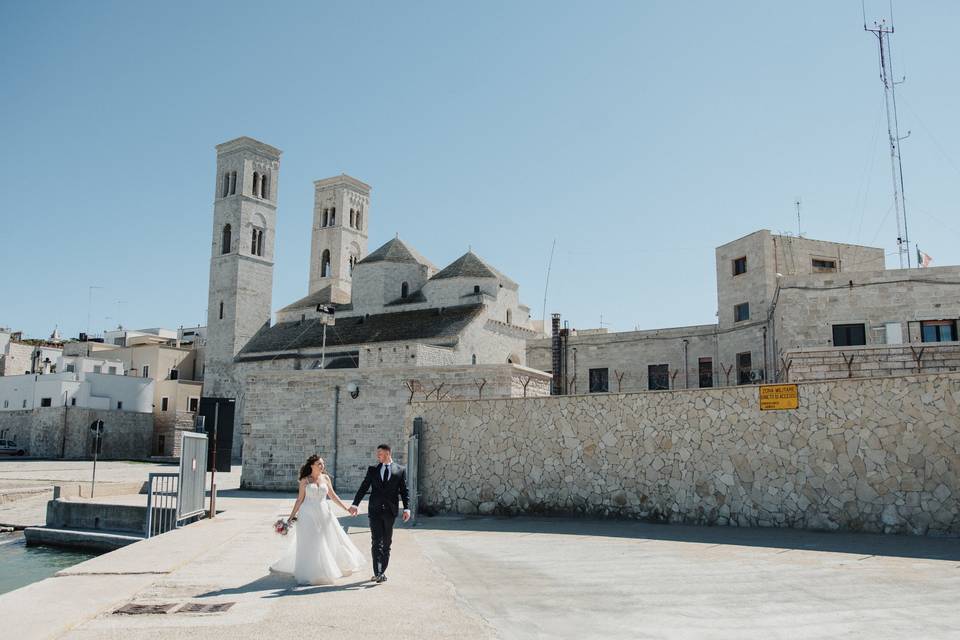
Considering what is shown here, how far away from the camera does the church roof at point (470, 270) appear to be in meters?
47.9

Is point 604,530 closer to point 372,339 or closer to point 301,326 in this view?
point 372,339

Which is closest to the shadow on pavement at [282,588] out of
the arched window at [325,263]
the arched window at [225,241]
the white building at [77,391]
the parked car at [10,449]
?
the white building at [77,391]

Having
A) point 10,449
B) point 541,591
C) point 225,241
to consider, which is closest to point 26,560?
point 541,591

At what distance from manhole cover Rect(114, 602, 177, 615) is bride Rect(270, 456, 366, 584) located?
1.45 metres

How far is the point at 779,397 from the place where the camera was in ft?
44.9

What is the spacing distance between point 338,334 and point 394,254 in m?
7.44

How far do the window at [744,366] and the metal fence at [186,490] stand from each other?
24.5 m

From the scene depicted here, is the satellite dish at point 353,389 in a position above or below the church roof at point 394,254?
below

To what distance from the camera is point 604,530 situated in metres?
13.7

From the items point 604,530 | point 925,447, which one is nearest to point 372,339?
point 604,530

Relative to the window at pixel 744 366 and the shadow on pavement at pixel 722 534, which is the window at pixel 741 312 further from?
the shadow on pavement at pixel 722 534

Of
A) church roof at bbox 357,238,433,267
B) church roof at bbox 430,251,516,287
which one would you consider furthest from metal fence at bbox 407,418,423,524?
church roof at bbox 357,238,433,267

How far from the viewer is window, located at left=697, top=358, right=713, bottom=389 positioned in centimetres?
3562

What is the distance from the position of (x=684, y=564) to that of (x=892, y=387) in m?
5.65
